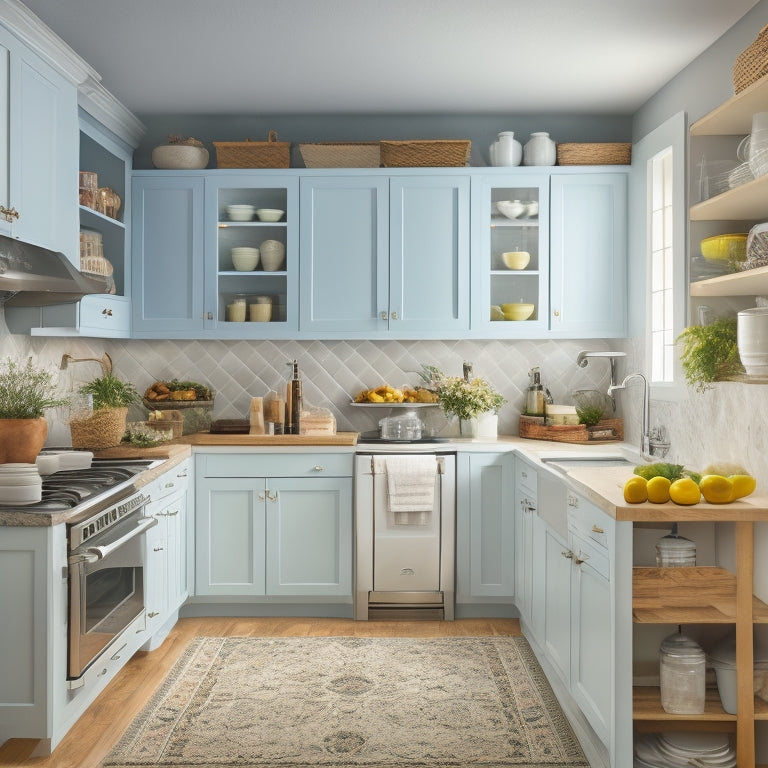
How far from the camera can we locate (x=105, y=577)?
121 inches

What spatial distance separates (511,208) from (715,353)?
1904mm

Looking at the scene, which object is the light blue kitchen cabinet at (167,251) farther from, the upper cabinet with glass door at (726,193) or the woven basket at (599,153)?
the upper cabinet with glass door at (726,193)

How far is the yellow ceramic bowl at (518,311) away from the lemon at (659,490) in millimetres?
2094

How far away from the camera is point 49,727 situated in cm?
269

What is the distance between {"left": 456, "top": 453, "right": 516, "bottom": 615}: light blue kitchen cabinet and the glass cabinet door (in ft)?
2.49

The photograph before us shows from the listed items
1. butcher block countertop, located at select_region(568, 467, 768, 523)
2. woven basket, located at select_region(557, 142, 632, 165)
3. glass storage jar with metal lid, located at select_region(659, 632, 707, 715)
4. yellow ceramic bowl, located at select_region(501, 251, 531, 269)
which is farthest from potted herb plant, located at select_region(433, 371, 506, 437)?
glass storage jar with metal lid, located at select_region(659, 632, 707, 715)

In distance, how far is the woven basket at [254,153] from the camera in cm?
457

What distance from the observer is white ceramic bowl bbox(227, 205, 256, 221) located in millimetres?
4625

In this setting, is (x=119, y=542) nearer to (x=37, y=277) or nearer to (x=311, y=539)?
(x=37, y=277)

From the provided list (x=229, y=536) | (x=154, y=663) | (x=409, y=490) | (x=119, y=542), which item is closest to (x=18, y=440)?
(x=119, y=542)

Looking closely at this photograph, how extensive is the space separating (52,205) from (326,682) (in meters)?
2.25

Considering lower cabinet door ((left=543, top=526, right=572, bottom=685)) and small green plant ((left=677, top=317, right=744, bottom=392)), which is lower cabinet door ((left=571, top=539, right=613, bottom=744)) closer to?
lower cabinet door ((left=543, top=526, right=572, bottom=685))

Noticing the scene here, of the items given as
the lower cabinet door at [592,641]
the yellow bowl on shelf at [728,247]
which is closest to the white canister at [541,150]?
the yellow bowl on shelf at [728,247]

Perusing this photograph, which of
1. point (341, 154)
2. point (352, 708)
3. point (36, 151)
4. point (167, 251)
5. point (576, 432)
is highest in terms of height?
point (341, 154)
